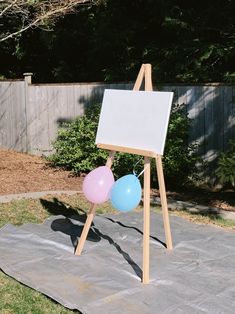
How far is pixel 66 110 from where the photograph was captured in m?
10.9

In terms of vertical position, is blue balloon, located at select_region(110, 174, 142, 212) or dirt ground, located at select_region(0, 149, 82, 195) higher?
blue balloon, located at select_region(110, 174, 142, 212)

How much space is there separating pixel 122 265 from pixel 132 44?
9034 mm

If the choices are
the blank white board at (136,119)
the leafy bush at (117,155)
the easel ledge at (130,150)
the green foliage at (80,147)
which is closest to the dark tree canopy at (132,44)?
the leafy bush at (117,155)

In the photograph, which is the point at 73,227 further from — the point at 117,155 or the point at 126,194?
the point at 117,155

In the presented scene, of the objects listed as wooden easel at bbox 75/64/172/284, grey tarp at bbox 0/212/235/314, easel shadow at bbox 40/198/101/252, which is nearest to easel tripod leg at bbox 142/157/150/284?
wooden easel at bbox 75/64/172/284

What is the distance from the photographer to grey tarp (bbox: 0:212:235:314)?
397 centimetres

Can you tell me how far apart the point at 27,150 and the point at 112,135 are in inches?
286

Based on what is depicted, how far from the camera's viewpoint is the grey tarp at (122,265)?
156 inches

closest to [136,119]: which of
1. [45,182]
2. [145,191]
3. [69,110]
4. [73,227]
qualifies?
[145,191]

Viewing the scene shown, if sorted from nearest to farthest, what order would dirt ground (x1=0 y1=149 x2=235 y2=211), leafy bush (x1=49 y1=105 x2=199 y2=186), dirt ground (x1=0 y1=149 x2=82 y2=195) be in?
dirt ground (x1=0 y1=149 x2=235 y2=211) < dirt ground (x1=0 y1=149 x2=82 y2=195) < leafy bush (x1=49 y1=105 x2=199 y2=186)

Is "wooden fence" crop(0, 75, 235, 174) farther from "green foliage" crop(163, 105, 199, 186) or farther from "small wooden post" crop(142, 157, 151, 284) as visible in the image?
"small wooden post" crop(142, 157, 151, 284)

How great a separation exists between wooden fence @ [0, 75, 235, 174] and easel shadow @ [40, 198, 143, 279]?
110 inches

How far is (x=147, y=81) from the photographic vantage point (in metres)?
4.93

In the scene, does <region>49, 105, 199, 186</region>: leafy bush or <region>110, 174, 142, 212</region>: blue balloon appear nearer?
<region>110, 174, 142, 212</region>: blue balloon
